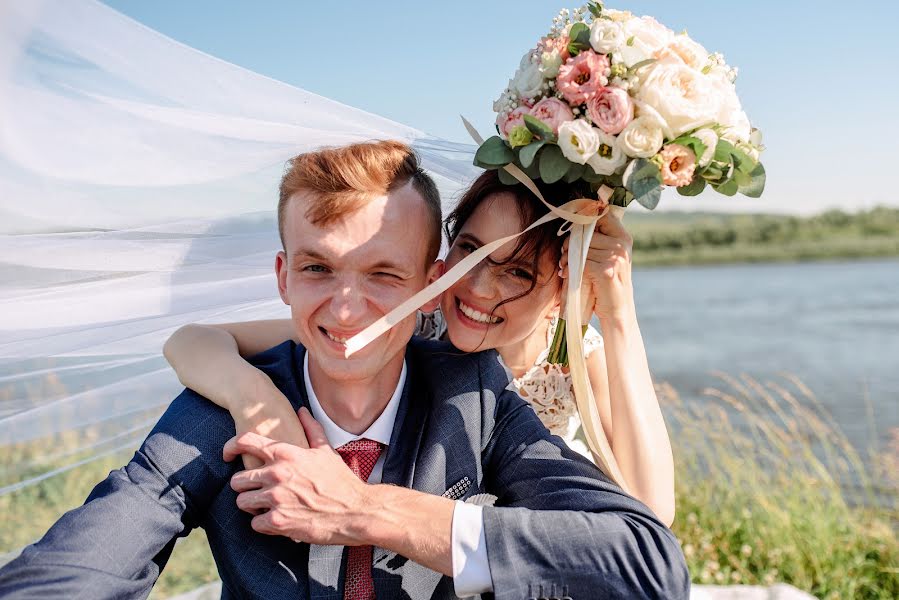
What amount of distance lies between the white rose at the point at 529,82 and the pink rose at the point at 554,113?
0.08 metres

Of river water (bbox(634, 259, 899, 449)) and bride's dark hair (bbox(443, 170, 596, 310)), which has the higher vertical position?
bride's dark hair (bbox(443, 170, 596, 310))

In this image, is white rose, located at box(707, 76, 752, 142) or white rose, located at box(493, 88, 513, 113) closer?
white rose, located at box(707, 76, 752, 142)

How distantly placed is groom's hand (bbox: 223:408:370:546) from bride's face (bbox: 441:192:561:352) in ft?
2.57

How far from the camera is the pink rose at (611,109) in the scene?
231 centimetres

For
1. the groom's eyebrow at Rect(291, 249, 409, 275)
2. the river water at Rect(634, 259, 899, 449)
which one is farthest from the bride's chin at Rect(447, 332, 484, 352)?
the river water at Rect(634, 259, 899, 449)

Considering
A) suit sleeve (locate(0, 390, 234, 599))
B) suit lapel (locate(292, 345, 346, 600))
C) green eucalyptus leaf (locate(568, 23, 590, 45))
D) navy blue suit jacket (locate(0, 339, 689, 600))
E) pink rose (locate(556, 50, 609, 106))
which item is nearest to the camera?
suit sleeve (locate(0, 390, 234, 599))

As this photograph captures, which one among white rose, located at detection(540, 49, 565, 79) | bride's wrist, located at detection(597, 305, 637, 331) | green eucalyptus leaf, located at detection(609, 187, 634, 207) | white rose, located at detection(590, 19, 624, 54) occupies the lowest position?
bride's wrist, located at detection(597, 305, 637, 331)

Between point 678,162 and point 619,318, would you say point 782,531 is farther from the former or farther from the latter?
point 678,162

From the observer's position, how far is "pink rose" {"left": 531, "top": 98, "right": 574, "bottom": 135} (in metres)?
2.39

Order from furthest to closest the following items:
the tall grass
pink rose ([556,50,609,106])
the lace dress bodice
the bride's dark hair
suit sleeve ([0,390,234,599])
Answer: the tall grass
the lace dress bodice
the bride's dark hair
pink rose ([556,50,609,106])
suit sleeve ([0,390,234,599])

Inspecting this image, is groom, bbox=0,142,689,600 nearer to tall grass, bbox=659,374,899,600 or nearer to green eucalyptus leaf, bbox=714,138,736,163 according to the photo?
green eucalyptus leaf, bbox=714,138,736,163

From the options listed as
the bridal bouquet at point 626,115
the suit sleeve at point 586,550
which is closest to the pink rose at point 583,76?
the bridal bouquet at point 626,115

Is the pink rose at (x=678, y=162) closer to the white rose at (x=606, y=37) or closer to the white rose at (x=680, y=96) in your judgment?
the white rose at (x=680, y=96)

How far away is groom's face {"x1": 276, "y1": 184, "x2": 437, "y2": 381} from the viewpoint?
2279mm
